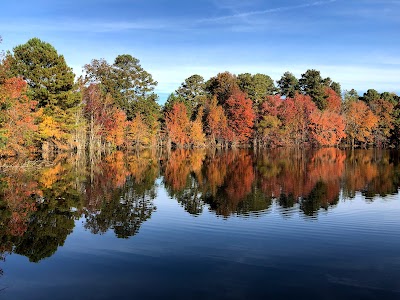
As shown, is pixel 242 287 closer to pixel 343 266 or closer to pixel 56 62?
pixel 343 266

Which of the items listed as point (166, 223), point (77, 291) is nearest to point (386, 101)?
point (166, 223)

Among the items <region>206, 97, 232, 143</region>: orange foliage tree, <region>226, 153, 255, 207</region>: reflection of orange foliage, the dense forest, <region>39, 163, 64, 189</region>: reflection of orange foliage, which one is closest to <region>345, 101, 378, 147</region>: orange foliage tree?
the dense forest

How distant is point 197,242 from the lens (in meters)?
11.7

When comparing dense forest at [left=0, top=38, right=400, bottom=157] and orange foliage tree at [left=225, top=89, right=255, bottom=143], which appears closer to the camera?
dense forest at [left=0, top=38, right=400, bottom=157]

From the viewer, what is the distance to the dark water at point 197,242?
8.26 metres

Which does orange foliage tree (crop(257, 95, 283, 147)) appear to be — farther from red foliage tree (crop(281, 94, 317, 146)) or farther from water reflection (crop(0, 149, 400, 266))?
water reflection (crop(0, 149, 400, 266))

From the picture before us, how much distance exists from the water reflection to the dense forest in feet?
78.7

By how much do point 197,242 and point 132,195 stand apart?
888cm

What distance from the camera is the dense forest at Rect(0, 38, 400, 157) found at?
2370 inches

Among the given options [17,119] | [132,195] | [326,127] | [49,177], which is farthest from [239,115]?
[132,195]

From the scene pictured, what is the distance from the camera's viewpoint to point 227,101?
78375 millimetres

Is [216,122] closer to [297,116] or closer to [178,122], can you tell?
[178,122]

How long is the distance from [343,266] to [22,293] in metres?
7.22

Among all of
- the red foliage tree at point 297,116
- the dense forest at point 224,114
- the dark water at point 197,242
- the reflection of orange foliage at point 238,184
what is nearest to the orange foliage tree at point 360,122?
the dense forest at point 224,114
